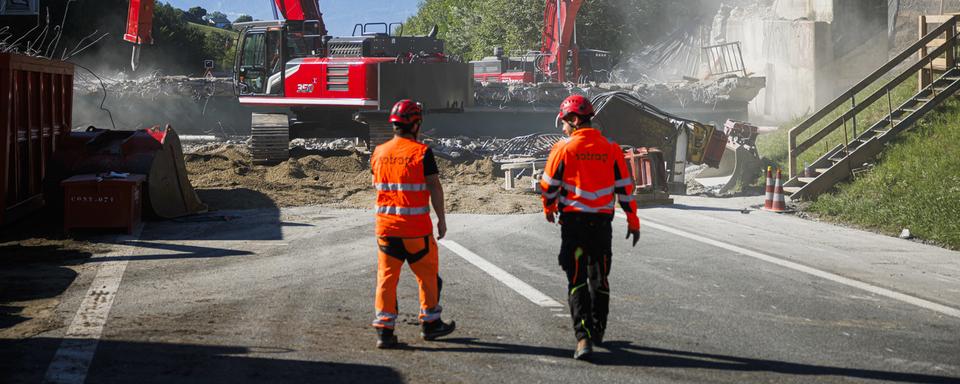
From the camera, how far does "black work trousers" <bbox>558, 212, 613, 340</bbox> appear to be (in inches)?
268

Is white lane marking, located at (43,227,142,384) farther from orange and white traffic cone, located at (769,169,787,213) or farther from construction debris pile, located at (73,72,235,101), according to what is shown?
construction debris pile, located at (73,72,235,101)

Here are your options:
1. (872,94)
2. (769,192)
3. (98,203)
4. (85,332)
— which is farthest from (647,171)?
(85,332)

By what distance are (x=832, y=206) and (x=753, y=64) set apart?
22.6m

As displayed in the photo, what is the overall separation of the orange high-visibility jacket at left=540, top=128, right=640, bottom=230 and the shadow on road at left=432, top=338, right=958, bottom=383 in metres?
0.94

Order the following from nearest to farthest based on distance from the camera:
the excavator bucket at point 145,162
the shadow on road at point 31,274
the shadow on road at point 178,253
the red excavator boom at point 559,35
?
1. the shadow on road at point 31,274
2. the shadow on road at point 178,253
3. the excavator bucket at point 145,162
4. the red excavator boom at point 559,35

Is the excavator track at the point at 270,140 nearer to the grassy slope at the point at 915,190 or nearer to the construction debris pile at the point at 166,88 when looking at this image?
the construction debris pile at the point at 166,88

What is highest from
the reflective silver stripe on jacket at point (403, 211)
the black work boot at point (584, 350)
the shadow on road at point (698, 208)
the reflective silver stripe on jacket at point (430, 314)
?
the reflective silver stripe on jacket at point (403, 211)

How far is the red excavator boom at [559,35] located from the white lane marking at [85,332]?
26.8 meters

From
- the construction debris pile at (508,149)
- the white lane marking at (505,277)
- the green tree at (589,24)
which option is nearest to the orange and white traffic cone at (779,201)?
the white lane marking at (505,277)

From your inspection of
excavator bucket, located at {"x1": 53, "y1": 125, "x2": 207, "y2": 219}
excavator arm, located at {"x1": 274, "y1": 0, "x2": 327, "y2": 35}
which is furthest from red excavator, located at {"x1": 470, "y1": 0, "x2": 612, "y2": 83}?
excavator bucket, located at {"x1": 53, "y1": 125, "x2": 207, "y2": 219}

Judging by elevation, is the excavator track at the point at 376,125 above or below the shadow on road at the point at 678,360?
above

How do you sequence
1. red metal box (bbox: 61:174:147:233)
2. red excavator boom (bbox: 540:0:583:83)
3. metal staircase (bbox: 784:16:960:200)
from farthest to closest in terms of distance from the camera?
red excavator boom (bbox: 540:0:583:83)
metal staircase (bbox: 784:16:960:200)
red metal box (bbox: 61:174:147:233)

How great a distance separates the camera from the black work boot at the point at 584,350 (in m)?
6.49

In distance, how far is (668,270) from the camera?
10.0 m
